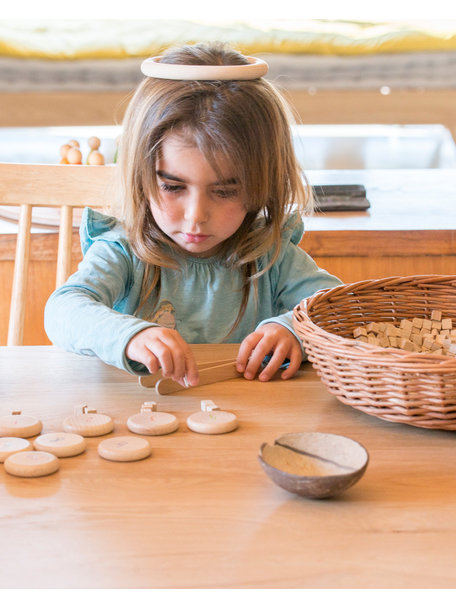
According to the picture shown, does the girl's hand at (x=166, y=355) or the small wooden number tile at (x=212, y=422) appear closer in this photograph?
the small wooden number tile at (x=212, y=422)

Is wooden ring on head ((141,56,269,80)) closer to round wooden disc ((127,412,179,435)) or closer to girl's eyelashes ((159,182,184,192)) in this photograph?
girl's eyelashes ((159,182,184,192))

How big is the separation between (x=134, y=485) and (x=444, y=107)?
3.01 metres

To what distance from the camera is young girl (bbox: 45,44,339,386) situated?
965 millimetres

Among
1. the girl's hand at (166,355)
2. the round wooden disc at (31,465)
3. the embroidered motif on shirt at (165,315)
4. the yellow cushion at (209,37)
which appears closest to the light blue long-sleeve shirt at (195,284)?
the embroidered motif on shirt at (165,315)

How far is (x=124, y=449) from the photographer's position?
697mm

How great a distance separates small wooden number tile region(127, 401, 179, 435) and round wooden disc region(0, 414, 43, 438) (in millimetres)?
85

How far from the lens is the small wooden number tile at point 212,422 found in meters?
0.76

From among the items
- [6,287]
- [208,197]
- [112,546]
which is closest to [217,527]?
[112,546]

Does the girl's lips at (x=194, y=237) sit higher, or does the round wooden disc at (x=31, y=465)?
the girl's lips at (x=194, y=237)

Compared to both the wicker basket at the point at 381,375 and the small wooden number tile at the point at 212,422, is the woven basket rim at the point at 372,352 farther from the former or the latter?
the small wooden number tile at the point at 212,422

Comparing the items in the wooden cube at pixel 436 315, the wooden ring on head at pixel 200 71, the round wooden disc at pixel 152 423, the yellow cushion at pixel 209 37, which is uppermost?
the yellow cushion at pixel 209 37

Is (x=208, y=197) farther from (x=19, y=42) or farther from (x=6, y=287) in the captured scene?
(x=19, y=42)

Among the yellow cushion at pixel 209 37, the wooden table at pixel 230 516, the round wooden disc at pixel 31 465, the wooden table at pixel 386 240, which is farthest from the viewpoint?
the yellow cushion at pixel 209 37

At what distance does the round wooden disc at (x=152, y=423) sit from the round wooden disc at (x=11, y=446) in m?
0.10
